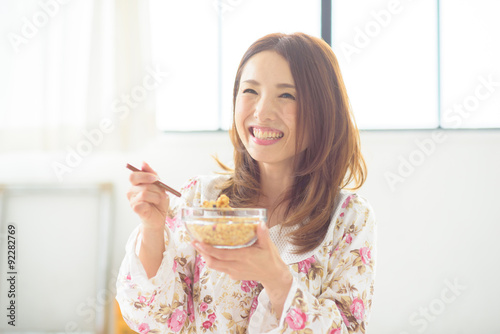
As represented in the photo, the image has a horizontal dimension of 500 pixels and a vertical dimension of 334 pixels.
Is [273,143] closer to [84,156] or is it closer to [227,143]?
[227,143]

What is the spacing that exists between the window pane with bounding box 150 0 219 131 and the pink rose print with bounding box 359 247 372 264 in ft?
6.25

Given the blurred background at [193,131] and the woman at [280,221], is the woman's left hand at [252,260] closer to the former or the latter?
the woman at [280,221]

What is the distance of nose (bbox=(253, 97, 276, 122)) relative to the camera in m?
1.19

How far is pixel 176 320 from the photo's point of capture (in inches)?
46.7

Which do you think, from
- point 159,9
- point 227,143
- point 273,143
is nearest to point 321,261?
point 273,143

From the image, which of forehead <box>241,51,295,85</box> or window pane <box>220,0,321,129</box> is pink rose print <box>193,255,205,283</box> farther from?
window pane <box>220,0,321,129</box>

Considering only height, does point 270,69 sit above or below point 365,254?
above

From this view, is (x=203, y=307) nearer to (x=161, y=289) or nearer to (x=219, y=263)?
(x=161, y=289)

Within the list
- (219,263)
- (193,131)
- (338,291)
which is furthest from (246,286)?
(193,131)

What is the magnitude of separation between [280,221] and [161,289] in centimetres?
35

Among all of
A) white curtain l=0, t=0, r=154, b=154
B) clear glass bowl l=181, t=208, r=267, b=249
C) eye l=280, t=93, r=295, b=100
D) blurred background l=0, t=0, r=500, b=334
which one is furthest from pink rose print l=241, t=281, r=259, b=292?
white curtain l=0, t=0, r=154, b=154

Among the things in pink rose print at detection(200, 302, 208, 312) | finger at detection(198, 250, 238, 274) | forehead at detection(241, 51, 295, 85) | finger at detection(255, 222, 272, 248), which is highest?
forehead at detection(241, 51, 295, 85)

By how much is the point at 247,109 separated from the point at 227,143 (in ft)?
5.29

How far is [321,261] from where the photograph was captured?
1.17m
